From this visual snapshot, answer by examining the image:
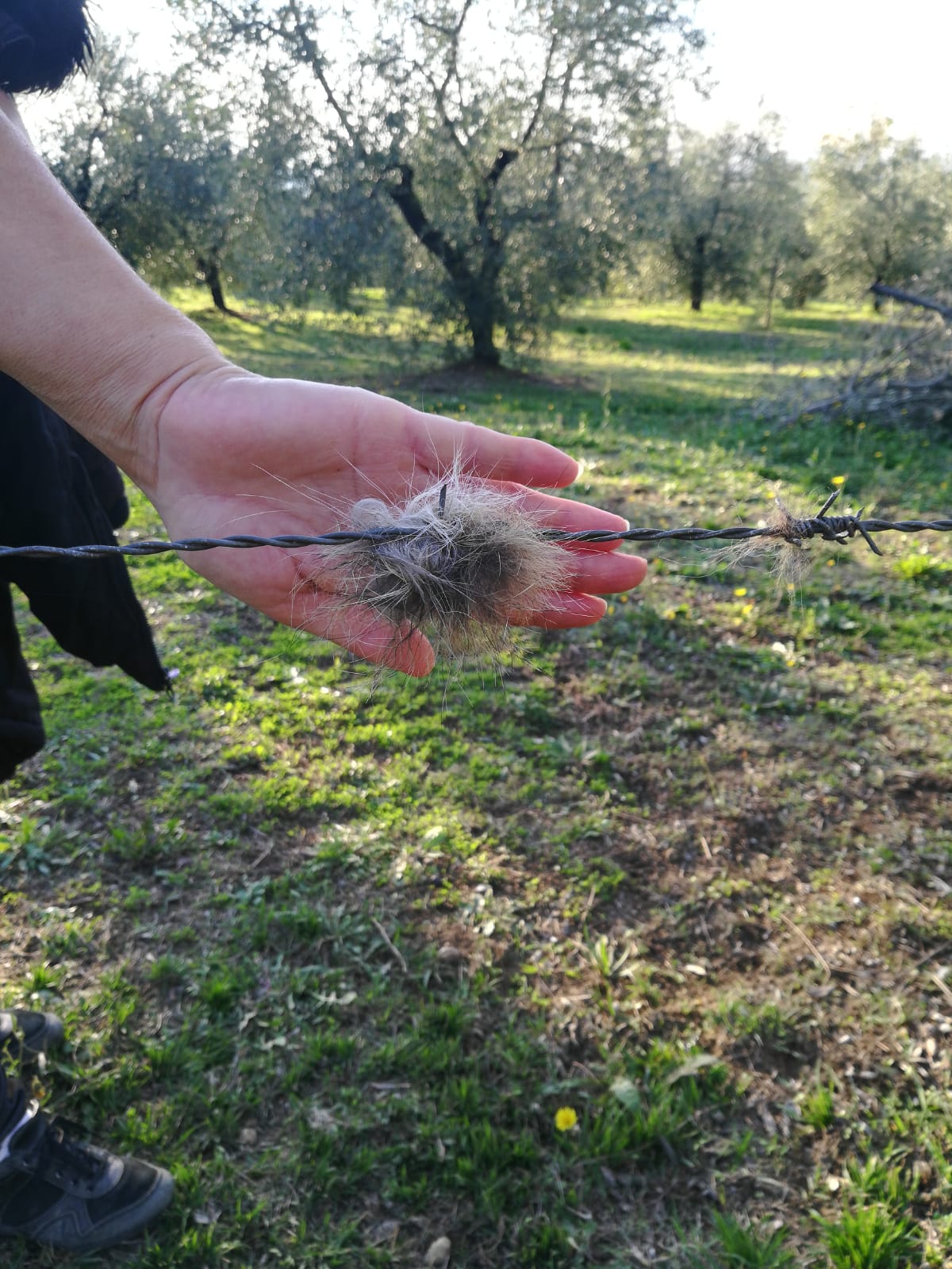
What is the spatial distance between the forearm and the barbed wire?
1.16 ft

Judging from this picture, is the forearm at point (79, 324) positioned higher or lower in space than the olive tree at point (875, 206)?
lower

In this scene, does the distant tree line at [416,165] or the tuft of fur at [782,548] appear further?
the distant tree line at [416,165]

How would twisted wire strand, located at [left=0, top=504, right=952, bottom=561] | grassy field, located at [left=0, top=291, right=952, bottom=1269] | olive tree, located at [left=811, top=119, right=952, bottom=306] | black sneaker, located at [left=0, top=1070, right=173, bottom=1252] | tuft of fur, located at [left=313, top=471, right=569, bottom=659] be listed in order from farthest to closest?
olive tree, located at [left=811, top=119, right=952, bottom=306] < grassy field, located at [left=0, top=291, right=952, bottom=1269] < black sneaker, located at [left=0, top=1070, right=173, bottom=1252] < tuft of fur, located at [left=313, top=471, right=569, bottom=659] < twisted wire strand, located at [left=0, top=504, right=952, bottom=561]

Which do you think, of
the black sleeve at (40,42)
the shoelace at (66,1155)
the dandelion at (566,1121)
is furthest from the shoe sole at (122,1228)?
the black sleeve at (40,42)

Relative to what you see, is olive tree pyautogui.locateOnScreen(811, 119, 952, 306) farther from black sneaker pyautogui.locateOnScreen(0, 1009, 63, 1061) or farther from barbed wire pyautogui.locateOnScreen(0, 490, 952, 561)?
black sneaker pyautogui.locateOnScreen(0, 1009, 63, 1061)

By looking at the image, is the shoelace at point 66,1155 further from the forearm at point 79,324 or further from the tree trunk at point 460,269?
the tree trunk at point 460,269

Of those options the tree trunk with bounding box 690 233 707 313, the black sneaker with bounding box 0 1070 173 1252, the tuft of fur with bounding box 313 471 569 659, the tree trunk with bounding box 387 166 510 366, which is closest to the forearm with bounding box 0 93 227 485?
the tuft of fur with bounding box 313 471 569 659

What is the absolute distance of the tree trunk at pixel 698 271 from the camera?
32719 millimetres

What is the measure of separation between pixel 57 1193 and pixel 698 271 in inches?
1441

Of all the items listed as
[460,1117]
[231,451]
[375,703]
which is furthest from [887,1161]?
[375,703]

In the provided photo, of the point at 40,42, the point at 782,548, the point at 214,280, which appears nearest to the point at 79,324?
the point at 40,42

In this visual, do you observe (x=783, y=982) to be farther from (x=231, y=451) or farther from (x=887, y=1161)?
(x=231, y=451)

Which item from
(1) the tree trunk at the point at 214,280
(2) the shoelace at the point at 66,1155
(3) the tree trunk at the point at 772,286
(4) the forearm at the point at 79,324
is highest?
(3) the tree trunk at the point at 772,286

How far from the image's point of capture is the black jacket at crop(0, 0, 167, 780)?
6.06 ft
